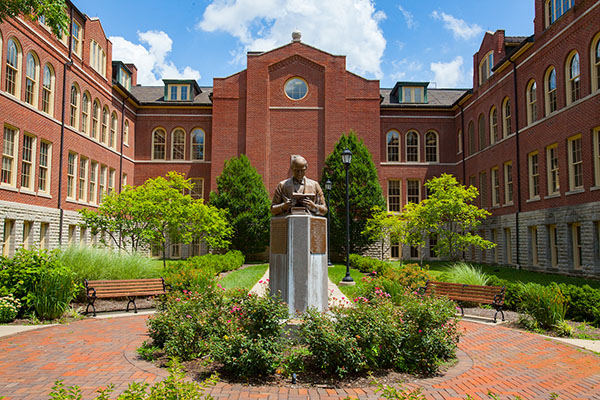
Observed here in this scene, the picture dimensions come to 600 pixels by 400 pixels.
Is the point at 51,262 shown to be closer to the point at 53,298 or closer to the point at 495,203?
the point at 53,298

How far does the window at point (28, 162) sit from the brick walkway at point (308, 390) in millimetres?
13882

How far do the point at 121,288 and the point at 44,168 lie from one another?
44.2 ft

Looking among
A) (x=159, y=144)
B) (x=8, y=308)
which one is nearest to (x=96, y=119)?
(x=159, y=144)

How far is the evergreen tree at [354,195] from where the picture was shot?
30.1 meters

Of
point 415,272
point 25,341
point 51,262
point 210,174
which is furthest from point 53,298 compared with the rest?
point 210,174

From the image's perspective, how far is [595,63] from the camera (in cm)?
1891

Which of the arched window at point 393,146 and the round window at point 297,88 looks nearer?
the round window at point 297,88

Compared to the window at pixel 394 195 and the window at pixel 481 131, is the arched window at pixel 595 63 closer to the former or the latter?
the window at pixel 481 131

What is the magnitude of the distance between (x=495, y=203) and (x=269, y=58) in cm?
1868

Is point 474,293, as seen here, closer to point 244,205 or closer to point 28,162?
point 28,162

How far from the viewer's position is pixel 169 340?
703cm

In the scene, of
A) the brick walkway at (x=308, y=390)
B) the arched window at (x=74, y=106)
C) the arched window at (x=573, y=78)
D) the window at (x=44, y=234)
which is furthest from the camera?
the arched window at (x=74, y=106)

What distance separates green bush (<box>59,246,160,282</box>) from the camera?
13008 millimetres

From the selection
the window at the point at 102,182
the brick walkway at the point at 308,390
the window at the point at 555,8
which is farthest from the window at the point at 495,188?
the window at the point at 102,182
